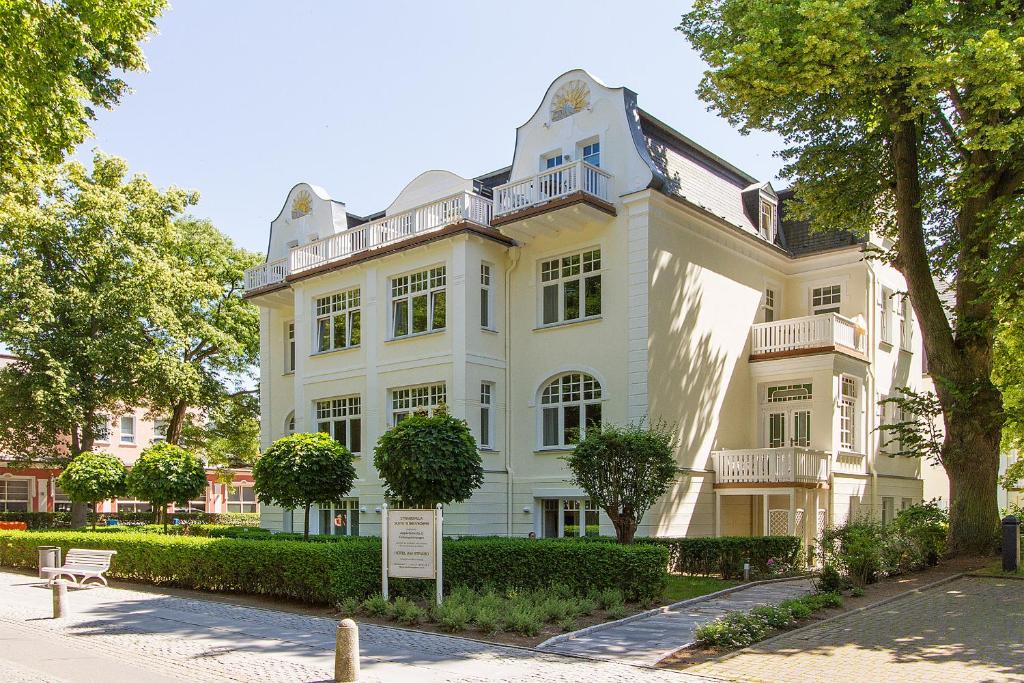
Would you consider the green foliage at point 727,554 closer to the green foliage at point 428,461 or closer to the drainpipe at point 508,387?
the green foliage at point 428,461

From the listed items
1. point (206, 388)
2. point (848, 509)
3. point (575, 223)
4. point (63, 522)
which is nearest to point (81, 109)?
point (575, 223)

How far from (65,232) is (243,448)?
590 inches

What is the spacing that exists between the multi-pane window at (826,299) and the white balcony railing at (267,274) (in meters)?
17.0

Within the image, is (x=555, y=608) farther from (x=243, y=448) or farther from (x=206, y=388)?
(x=243, y=448)

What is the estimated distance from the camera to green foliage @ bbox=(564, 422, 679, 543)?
53.9 feet

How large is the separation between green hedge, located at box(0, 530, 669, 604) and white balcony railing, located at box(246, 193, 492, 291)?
10434 mm

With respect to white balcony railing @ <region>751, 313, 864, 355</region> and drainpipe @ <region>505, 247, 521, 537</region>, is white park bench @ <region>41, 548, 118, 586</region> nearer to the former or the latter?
drainpipe @ <region>505, 247, 521, 537</region>

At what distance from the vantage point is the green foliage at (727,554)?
18188 millimetres

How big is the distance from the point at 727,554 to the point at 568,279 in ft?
28.1

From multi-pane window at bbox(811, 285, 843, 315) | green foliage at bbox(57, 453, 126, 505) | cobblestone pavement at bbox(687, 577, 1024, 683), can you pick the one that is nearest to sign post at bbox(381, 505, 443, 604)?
cobblestone pavement at bbox(687, 577, 1024, 683)

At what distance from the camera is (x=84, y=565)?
62.7ft

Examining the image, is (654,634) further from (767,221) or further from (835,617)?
(767,221)

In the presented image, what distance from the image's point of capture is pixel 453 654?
11.5 metres

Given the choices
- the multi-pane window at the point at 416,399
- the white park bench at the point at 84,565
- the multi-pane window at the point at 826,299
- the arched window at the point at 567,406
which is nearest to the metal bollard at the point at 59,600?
the white park bench at the point at 84,565
